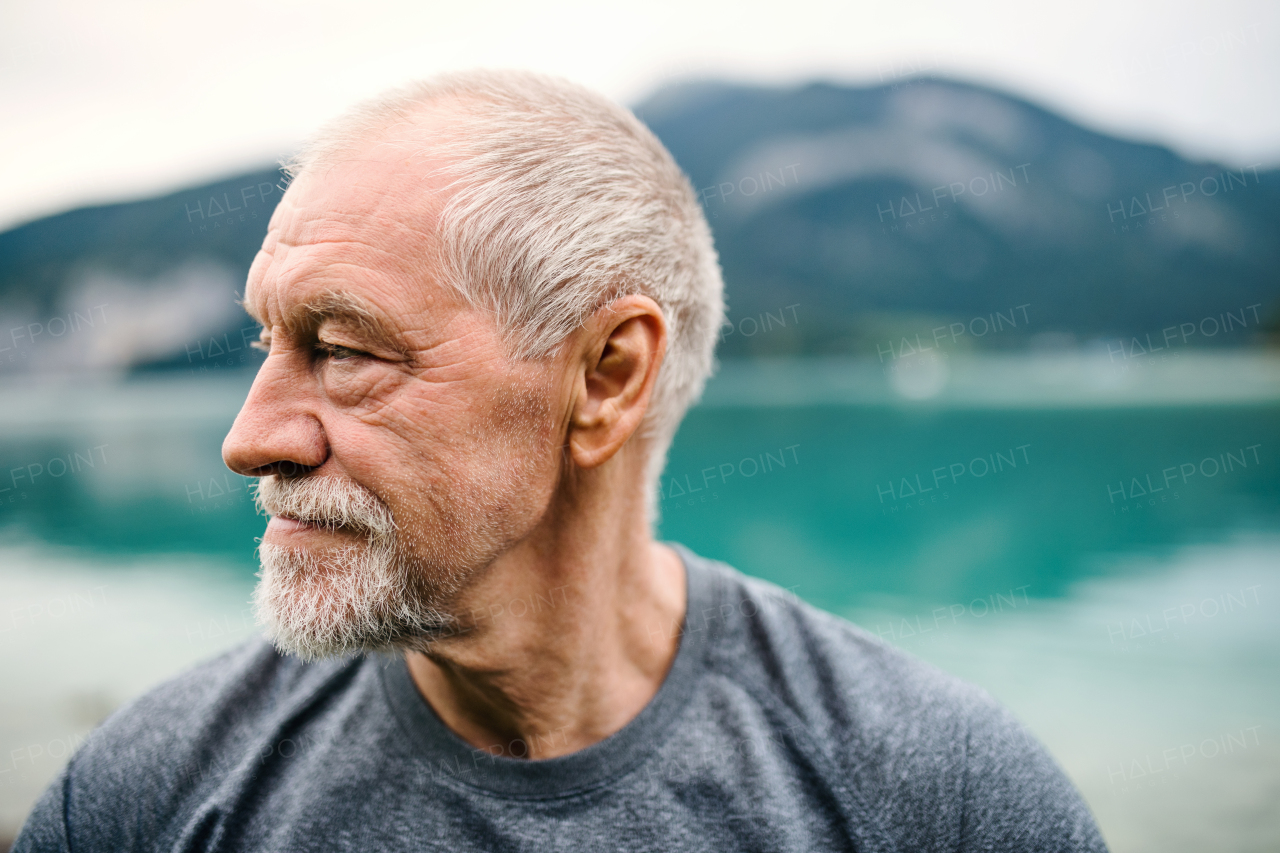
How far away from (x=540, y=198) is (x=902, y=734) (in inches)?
48.7

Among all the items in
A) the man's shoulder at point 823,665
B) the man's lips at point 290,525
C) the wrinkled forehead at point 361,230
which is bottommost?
the man's shoulder at point 823,665

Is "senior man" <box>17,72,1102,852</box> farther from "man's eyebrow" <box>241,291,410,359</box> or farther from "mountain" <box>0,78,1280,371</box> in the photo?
"mountain" <box>0,78,1280,371</box>

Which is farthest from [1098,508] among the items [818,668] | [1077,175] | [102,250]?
[1077,175]

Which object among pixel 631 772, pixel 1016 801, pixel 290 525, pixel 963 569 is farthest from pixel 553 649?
pixel 963 569

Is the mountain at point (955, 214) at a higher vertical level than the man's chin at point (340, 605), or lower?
higher

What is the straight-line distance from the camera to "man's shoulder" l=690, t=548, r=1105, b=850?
4.80 ft

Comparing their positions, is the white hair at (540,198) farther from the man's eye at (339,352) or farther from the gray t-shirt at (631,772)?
the gray t-shirt at (631,772)

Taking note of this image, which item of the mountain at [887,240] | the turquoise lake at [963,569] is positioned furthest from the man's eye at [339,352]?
the mountain at [887,240]

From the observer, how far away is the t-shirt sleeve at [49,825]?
1.56 m

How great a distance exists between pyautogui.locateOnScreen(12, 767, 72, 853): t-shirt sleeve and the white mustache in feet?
2.77

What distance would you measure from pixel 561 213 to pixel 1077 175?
172035 millimetres

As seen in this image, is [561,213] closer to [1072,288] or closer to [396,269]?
[396,269]

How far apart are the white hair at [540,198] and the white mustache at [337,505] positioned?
14.2 inches

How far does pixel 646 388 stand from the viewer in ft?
4.93
